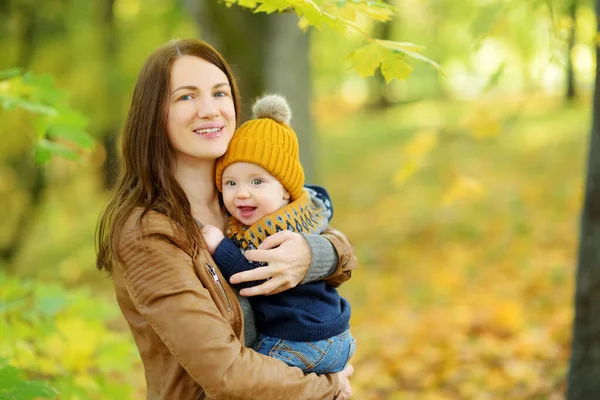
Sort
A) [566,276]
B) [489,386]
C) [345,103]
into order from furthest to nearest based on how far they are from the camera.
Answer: [345,103] → [566,276] → [489,386]

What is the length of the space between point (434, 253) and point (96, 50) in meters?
6.59

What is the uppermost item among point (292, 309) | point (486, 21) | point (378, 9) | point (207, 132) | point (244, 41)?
point (244, 41)

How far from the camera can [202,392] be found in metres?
1.98

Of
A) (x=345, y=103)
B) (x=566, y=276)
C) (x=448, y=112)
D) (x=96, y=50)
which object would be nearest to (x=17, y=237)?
(x=96, y=50)

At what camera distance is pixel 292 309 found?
80.4 inches

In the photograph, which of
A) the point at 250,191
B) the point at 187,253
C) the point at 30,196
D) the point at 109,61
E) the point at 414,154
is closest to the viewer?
the point at 187,253

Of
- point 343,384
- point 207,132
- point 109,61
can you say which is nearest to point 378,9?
point 207,132

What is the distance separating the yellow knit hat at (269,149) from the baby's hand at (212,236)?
19 centimetres

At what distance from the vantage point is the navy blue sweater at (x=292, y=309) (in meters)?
2.03

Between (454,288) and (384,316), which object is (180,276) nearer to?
(384,316)

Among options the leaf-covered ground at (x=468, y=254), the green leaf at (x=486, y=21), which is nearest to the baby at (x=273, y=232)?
the green leaf at (x=486, y=21)

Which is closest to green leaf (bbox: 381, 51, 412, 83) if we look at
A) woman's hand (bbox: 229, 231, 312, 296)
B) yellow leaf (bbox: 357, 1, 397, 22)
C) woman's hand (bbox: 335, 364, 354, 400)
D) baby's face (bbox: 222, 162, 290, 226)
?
yellow leaf (bbox: 357, 1, 397, 22)

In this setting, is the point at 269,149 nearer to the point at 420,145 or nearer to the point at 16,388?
the point at 16,388

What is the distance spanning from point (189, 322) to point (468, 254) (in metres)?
7.05
